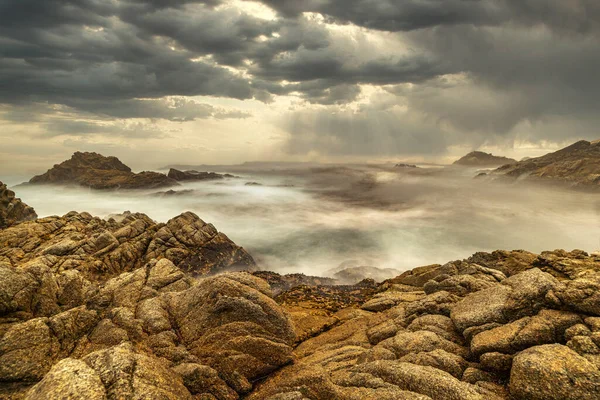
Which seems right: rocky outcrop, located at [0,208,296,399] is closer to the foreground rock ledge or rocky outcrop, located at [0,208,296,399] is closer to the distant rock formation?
the foreground rock ledge

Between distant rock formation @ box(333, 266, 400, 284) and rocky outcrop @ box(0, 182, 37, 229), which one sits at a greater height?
rocky outcrop @ box(0, 182, 37, 229)

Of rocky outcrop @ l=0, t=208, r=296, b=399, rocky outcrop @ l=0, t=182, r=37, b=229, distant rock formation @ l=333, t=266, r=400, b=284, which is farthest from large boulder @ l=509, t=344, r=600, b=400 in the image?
rocky outcrop @ l=0, t=182, r=37, b=229

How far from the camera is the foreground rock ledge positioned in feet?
59.2

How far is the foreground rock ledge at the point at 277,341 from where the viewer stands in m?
18.0

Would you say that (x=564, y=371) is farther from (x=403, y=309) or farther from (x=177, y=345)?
(x=177, y=345)

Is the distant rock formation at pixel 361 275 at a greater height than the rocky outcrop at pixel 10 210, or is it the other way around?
the rocky outcrop at pixel 10 210

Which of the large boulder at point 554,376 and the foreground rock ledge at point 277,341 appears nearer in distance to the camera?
the large boulder at point 554,376

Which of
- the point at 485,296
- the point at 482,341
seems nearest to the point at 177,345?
the point at 482,341

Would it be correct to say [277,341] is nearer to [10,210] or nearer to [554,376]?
[554,376]

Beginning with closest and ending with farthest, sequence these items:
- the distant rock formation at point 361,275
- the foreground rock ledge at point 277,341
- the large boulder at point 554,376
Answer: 1. the large boulder at point 554,376
2. the foreground rock ledge at point 277,341
3. the distant rock formation at point 361,275

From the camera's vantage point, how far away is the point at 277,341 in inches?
1083

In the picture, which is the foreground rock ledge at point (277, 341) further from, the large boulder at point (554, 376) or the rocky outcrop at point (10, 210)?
the rocky outcrop at point (10, 210)

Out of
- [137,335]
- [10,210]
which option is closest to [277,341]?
[137,335]

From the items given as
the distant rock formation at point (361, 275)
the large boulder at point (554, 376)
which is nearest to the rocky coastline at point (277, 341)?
the large boulder at point (554, 376)
